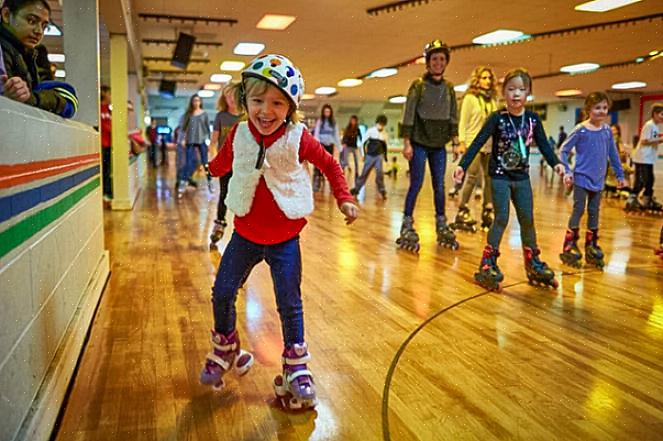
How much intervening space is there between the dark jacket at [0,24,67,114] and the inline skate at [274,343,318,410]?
117cm

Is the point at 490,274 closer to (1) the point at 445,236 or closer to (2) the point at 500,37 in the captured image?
(1) the point at 445,236

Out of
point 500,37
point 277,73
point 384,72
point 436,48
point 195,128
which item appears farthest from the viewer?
point 384,72

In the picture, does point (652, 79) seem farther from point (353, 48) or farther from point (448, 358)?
point (448, 358)

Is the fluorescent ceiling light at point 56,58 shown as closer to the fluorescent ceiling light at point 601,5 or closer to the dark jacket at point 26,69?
the fluorescent ceiling light at point 601,5

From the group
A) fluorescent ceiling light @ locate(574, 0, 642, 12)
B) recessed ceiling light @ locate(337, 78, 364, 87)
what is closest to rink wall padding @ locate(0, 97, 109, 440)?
fluorescent ceiling light @ locate(574, 0, 642, 12)

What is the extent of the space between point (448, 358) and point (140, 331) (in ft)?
4.32

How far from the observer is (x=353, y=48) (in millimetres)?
11898

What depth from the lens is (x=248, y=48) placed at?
11.9 metres

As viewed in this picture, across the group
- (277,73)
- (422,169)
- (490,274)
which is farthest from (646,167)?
(277,73)

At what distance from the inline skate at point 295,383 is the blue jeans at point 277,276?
39 millimetres

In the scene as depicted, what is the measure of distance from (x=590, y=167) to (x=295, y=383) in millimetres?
3046

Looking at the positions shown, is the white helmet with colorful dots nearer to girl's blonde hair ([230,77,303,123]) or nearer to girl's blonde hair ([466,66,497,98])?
girl's blonde hair ([230,77,303,123])

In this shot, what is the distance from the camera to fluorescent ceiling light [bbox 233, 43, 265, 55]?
11.6 m

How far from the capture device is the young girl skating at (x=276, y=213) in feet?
6.11
